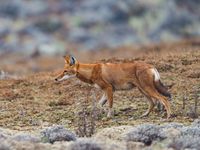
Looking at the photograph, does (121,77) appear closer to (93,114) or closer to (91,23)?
(93,114)

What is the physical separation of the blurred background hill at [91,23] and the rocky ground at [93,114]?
37.9m

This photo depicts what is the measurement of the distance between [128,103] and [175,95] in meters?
1.22

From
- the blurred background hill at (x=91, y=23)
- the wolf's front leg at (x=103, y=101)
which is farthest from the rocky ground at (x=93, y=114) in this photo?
the blurred background hill at (x=91, y=23)

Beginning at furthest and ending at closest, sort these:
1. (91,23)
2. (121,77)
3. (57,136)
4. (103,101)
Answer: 1. (91,23)
2. (103,101)
3. (121,77)
4. (57,136)

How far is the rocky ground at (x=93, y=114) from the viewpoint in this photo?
1136 cm

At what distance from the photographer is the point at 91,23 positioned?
66750 mm

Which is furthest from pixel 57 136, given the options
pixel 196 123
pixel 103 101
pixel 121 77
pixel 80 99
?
pixel 80 99

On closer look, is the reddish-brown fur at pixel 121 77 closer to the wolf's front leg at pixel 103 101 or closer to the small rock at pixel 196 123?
the wolf's front leg at pixel 103 101

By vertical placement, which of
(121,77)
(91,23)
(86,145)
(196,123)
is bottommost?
(86,145)

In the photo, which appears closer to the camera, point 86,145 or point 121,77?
point 86,145

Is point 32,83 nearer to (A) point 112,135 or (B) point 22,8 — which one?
(A) point 112,135

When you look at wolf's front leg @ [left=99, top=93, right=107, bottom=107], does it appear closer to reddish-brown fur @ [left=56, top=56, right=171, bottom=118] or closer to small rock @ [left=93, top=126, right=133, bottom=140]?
reddish-brown fur @ [left=56, top=56, right=171, bottom=118]

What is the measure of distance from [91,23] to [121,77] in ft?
167

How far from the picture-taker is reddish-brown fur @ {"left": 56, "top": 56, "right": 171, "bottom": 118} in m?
→ 15.6
